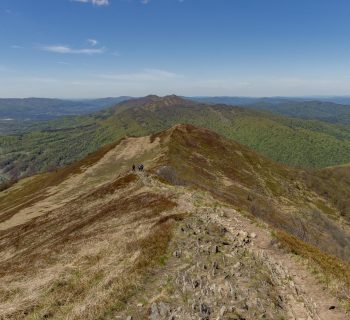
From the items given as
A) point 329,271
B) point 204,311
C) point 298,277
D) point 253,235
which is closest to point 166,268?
point 204,311

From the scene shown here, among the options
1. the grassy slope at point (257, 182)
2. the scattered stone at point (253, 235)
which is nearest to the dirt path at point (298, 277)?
the scattered stone at point (253, 235)

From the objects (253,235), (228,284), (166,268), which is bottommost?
(253,235)

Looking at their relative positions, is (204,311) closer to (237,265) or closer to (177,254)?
(237,265)

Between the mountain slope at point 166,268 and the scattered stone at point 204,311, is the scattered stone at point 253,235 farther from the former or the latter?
the scattered stone at point 204,311

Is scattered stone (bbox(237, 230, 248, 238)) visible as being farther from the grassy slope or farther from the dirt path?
the grassy slope

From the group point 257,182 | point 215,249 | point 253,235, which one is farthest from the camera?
point 257,182

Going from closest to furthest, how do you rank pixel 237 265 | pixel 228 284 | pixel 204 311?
pixel 204 311 → pixel 228 284 → pixel 237 265

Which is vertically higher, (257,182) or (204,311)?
(204,311)

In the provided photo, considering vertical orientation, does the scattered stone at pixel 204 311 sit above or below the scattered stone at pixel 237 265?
above

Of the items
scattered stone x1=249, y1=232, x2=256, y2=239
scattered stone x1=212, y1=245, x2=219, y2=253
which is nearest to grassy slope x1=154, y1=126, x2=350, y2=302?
scattered stone x1=249, y1=232, x2=256, y2=239
